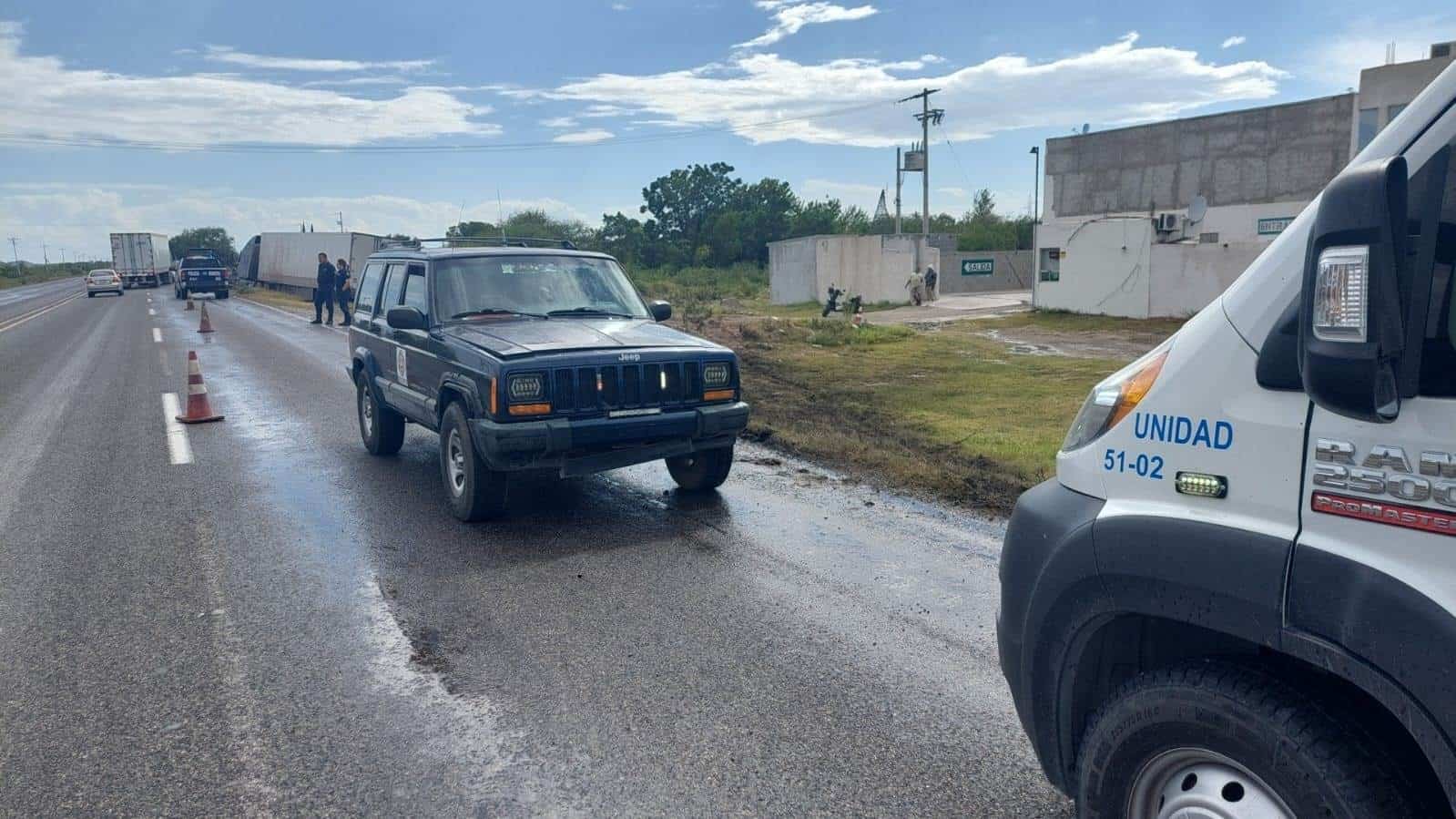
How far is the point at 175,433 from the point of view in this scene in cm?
1158

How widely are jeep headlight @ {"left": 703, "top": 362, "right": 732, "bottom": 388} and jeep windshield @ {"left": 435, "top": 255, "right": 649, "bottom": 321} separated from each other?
1.19 metres

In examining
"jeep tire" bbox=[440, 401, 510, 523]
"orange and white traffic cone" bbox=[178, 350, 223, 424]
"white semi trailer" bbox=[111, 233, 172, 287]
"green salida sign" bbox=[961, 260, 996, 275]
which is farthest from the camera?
"white semi trailer" bbox=[111, 233, 172, 287]

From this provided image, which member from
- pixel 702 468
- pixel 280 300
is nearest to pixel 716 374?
pixel 702 468

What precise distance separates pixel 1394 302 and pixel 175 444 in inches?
437

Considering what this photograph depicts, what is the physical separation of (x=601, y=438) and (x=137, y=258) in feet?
211

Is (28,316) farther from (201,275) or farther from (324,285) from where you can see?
(324,285)

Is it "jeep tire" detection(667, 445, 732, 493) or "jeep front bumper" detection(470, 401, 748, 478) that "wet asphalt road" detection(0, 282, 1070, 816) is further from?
"jeep front bumper" detection(470, 401, 748, 478)

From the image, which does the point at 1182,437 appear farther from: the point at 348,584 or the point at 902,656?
the point at 348,584

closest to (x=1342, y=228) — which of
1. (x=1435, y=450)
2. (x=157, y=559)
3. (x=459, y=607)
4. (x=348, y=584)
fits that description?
(x=1435, y=450)

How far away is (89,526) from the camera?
7.55m

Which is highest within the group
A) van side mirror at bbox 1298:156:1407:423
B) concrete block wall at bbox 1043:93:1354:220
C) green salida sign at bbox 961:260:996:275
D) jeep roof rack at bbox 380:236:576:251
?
concrete block wall at bbox 1043:93:1354:220

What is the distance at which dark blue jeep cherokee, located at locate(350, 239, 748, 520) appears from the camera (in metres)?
7.04

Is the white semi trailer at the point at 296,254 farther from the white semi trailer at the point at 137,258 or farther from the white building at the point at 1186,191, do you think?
the white building at the point at 1186,191

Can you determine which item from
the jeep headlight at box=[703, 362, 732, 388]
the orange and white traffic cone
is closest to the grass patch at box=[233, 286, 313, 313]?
the orange and white traffic cone
